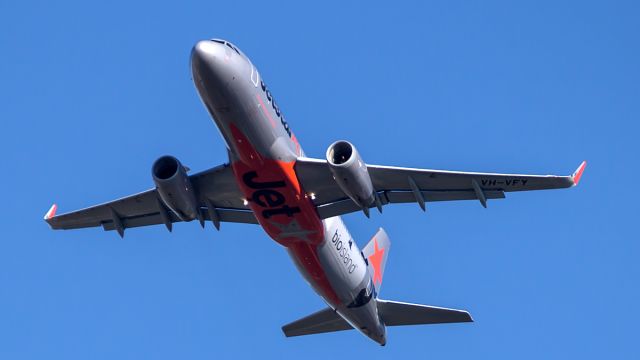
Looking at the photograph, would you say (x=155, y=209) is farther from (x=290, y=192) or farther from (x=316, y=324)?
(x=316, y=324)

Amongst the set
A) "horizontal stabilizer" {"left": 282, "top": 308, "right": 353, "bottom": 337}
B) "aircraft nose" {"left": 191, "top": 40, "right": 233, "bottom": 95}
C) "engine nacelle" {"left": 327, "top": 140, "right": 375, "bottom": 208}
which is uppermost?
"aircraft nose" {"left": 191, "top": 40, "right": 233, "bottom": 95}

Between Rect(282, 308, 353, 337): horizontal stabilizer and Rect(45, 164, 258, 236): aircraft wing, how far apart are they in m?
6.13

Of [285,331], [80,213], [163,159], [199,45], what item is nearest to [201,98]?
[199,45]

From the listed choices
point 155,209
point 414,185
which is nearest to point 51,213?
point 155,209

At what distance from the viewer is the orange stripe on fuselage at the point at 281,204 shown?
33094 millimetres

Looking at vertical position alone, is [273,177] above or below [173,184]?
below

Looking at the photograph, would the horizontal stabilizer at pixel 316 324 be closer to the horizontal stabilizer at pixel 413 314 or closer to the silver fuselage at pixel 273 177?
the horizontal stabilizer at pixel 413 314

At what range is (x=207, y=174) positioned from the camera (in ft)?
119

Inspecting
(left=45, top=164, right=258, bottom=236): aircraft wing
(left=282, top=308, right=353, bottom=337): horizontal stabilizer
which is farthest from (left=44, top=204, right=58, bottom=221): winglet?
(left=282, top=308, right=353, bottom=337): horizontal stabilizer

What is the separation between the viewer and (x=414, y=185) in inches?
1372

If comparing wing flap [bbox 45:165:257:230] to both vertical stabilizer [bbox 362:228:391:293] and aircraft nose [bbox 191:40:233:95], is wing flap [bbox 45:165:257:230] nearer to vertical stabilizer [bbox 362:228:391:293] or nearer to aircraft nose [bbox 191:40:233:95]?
aircraft nose [bbox 191:40:233:95]

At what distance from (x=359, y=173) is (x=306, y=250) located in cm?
481

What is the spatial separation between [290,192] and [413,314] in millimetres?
9456

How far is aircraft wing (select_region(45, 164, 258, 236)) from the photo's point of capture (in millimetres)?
36344
